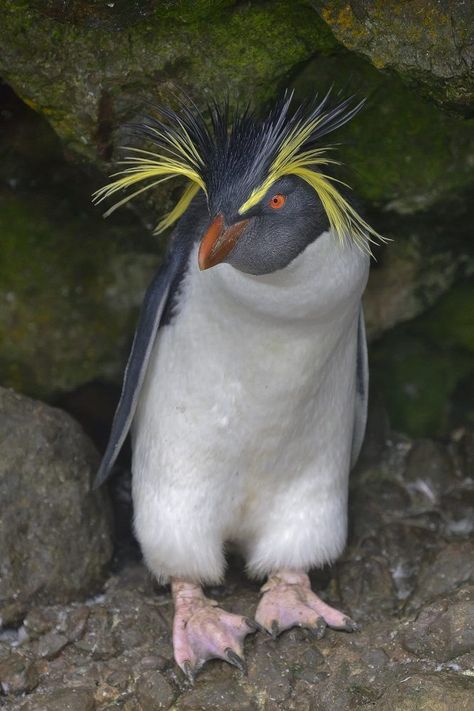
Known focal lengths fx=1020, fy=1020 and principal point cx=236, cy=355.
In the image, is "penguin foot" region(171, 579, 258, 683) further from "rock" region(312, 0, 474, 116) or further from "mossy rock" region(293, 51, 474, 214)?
"rock" region(312, 0, 474, 116)

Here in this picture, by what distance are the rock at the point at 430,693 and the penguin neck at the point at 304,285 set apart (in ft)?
3.62

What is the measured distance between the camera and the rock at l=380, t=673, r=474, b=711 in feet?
9.11

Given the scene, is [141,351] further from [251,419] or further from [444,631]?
[444,631]

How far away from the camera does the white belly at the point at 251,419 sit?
314cm

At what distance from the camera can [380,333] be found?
13.5 feet

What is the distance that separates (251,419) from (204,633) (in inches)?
28.1

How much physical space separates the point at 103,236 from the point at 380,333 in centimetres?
117

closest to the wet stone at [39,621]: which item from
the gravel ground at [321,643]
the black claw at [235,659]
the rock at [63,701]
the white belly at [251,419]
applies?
the gravel ground at [321,643]

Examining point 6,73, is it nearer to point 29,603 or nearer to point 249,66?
point 249,66

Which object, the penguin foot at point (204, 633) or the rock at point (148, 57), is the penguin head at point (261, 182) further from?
the penguin foot at point (204, 633)

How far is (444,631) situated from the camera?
3.14m

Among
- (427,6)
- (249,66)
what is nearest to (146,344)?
(249,66)

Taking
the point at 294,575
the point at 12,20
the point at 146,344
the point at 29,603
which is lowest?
the point at 29,603

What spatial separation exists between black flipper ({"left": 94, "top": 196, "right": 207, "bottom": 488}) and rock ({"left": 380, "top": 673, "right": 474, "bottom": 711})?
1.28 meters
